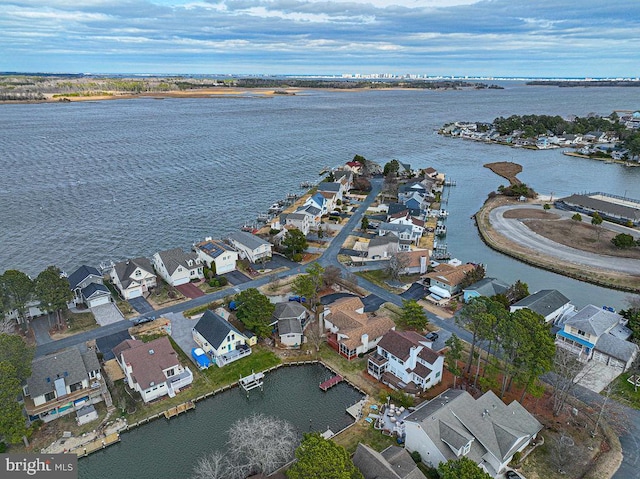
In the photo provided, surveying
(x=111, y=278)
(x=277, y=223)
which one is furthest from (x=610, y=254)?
(x=111, y=278)

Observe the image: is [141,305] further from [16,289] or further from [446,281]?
[446,281]

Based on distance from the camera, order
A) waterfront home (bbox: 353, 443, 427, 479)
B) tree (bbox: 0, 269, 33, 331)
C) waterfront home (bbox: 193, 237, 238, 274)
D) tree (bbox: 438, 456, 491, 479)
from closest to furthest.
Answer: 1. tree (bbox: 438, 456, 491, 479)
2. waterfront home (bbox: 353, 443, 427, 479)
3. tree (bbox: 0, 269, 33, 331)
4. waterfront home (bbox: 193, 237, 238, 274)

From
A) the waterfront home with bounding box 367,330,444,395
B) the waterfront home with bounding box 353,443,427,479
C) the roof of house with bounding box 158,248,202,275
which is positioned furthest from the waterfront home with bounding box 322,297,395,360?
the roof of house with bounding box 158,248,202,275

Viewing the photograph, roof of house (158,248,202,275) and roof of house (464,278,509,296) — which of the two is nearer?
roof of house (464,278,509,296)

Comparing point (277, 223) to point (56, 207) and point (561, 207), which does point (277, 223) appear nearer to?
point (56, 207)

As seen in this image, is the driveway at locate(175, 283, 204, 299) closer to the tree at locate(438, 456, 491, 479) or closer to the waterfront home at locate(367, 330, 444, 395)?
the waterfront home at locate(367, 330, 444, 395)

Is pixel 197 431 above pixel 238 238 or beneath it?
beneath
